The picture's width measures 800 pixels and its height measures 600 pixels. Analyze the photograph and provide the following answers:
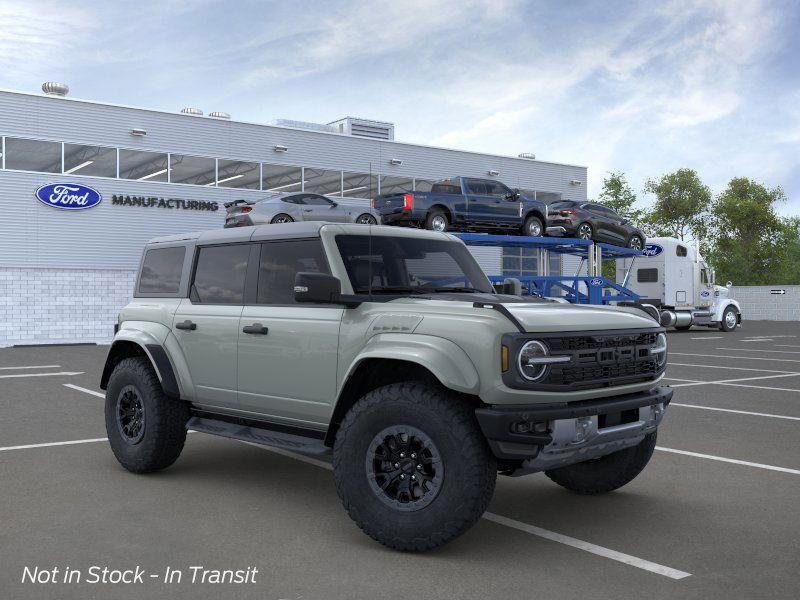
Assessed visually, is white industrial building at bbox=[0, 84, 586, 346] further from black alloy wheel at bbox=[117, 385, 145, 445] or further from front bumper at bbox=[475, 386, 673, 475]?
front bumper at bbox=[475, 386, 673, 475]

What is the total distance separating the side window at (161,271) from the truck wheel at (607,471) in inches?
136

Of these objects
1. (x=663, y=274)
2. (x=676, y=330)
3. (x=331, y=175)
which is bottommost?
(x=676, y=330)

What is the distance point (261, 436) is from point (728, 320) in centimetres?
3046

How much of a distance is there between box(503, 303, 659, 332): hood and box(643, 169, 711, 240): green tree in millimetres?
68233

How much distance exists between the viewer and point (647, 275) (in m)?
30.5

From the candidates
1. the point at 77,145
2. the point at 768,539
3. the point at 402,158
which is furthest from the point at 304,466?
the point at 402,158

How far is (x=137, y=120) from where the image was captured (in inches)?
1106

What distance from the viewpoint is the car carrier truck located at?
30141 mm

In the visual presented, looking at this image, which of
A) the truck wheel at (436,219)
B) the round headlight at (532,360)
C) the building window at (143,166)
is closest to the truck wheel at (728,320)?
the truck wheel at (436,219)

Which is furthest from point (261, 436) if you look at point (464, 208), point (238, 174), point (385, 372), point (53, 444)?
point (238, 174)

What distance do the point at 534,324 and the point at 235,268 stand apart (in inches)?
105

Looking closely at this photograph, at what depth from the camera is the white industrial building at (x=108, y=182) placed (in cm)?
2606

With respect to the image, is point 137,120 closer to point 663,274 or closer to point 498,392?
point 663,274

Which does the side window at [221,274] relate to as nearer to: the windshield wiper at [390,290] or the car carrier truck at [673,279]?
the windshield wiper at [390,290]
